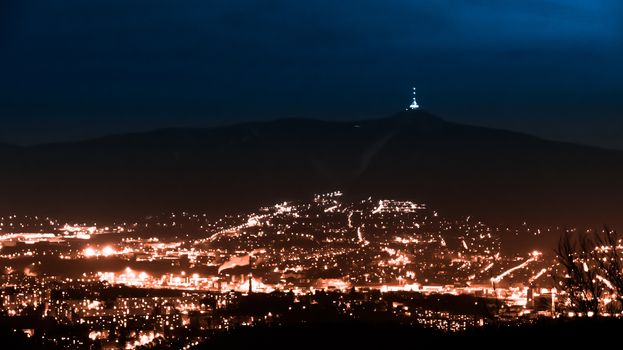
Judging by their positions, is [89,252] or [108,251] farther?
[108,251]

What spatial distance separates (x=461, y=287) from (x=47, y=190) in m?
32.7

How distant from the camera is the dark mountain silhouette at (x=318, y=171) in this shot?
45.8 meters

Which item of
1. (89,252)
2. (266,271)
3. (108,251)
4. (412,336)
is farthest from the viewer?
(108,251)

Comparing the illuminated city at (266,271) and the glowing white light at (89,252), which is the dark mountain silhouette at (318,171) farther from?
the glowing white light at (89,252)

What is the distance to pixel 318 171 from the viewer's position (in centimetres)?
5262

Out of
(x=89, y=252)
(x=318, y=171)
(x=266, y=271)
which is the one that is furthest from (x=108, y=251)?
(x=318, y=171)

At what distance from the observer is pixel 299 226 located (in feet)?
128

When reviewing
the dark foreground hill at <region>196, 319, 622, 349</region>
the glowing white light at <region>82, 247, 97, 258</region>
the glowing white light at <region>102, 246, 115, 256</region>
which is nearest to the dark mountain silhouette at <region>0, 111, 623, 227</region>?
the glowing white light at <region>102, 246, 115, 256</region>

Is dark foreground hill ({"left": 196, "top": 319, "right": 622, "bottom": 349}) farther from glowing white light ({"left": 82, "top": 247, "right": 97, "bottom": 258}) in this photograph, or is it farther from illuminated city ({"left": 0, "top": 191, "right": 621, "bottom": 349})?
glowing white light ({"left": 82, "top": 247, "right": 97, "bottom": 258})

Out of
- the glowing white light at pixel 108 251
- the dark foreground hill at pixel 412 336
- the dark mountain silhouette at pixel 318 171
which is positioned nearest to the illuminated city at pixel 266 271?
the glowing white light at pixel 108 251

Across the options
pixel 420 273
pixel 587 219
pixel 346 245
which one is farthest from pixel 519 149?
pixel 420 273

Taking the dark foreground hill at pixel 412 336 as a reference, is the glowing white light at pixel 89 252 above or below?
above

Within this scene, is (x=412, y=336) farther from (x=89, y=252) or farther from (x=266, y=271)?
(x=89, y=252)

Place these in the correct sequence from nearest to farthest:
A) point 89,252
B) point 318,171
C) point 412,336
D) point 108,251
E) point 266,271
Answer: point 412,336, point 266,271, point 89,252, point 108,251, point 318,171
